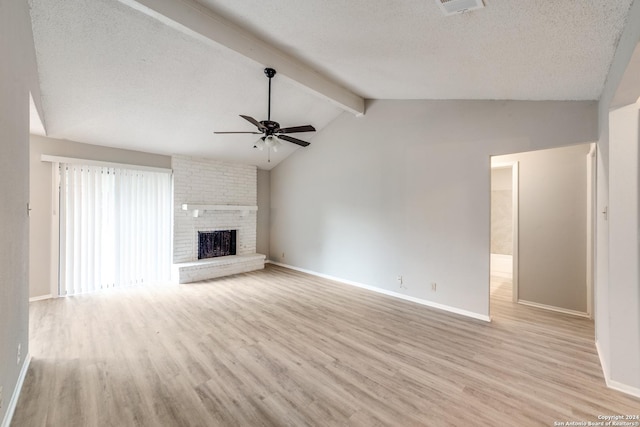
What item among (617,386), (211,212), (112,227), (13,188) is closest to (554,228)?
(617,386)

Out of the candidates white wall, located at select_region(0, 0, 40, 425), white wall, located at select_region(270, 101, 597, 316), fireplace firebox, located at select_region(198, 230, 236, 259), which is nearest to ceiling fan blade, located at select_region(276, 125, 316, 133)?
white wall, located at select_region(270, 101, 597, 316)

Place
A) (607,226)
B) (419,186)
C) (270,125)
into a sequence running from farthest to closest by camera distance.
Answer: (419,186) < (270,125) < (607,226)

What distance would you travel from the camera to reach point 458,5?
1684mm

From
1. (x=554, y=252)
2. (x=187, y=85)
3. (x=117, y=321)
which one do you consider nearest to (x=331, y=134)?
(x=187, y=85)

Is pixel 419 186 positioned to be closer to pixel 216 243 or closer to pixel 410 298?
pixel 410 298

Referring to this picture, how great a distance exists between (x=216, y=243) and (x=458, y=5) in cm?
587

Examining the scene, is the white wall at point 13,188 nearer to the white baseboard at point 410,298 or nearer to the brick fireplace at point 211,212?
the brick fireplace at point 211,212

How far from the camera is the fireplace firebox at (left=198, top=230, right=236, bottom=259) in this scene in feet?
19.5

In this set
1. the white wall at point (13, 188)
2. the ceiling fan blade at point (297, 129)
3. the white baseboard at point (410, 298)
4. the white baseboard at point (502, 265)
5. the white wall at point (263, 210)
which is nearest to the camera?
the white wall at point (13, 188)

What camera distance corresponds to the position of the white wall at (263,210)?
7.08 meters

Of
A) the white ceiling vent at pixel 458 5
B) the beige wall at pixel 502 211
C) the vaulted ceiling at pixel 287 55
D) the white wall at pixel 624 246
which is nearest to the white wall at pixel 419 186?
the vaulted ceiling at pixel 287 55

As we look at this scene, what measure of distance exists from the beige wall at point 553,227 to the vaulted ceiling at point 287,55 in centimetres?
145

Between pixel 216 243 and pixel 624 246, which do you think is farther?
pixel 216 243

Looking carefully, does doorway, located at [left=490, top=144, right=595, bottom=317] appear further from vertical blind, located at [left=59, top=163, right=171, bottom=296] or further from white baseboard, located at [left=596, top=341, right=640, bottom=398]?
vertical blind, located at [left=59, top=163, right=171, bottom=296]
